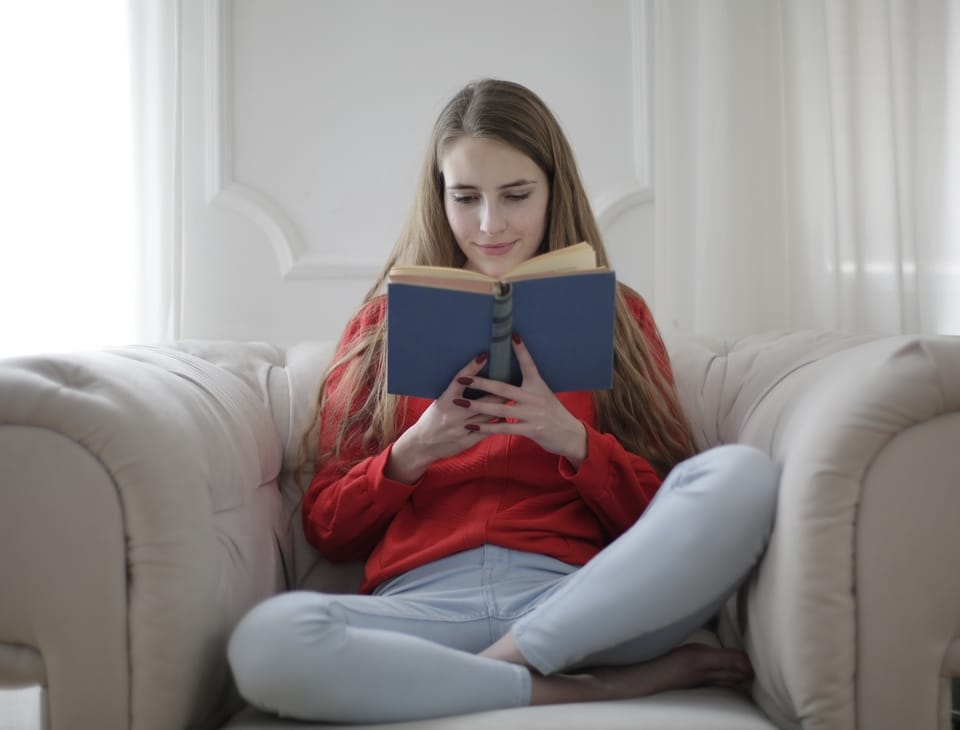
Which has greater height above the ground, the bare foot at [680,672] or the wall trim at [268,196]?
the wall trim at [268,196]

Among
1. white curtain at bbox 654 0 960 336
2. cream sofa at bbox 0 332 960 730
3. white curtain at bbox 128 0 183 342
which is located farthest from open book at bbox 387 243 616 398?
white curtain at bbox 128 0 183 342

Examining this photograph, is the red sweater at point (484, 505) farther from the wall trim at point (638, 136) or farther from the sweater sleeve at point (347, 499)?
the wall trim at point (638, 136)

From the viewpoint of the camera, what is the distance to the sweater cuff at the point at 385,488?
1.34 metres

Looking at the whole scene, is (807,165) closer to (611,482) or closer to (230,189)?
(611,482)

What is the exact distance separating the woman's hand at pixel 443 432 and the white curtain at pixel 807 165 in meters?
0.98

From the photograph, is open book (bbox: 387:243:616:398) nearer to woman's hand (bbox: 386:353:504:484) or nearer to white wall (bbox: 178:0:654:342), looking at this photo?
woman's hand (bbox: 386:353:504:484)

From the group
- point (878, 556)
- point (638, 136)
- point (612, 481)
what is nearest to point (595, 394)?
point (612, 481)

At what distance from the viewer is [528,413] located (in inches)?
49.4

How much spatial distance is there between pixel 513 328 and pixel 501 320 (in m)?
0.02

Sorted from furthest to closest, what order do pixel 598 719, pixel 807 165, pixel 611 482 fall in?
pixel 807 165 < pixel 611 482 < pixel 598 719

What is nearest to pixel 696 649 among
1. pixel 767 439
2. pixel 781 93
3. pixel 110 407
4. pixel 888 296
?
pixel 767 439

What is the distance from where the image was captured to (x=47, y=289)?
83.8 inches

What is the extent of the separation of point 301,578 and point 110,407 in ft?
1.78

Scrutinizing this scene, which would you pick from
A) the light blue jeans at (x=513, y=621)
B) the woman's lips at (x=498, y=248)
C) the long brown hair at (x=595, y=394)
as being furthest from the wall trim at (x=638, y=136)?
the light blue jeans at (x=513, y=621)
